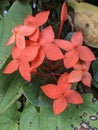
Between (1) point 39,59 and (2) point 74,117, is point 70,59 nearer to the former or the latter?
(1) point 39,59

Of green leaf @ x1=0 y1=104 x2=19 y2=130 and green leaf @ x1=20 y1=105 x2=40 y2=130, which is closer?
green leaf @ x1=20 y1=105 x2=40 y2=130

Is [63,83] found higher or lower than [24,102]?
higher

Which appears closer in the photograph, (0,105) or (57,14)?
(0,105)

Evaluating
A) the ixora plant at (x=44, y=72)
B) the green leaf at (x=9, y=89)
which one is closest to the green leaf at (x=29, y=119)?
the ixora plant at (x=44, y=72)

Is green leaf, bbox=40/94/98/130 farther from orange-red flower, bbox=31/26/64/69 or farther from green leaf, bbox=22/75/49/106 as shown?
orange-red flower, bbox=31/26/64/69

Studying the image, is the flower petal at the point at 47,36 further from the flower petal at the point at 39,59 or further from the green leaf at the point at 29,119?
the green leaf at the point at 29,119

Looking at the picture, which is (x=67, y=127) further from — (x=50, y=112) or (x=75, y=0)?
(x=75, y=0)

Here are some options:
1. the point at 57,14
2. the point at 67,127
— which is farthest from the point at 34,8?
the point at 67,127

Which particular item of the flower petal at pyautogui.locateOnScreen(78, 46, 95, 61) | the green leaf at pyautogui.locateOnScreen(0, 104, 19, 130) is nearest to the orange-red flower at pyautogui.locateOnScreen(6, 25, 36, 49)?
the flower petal at pyautogui.locateOnScreen(78, 46, 95, 61)

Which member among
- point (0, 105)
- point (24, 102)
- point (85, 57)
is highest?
point (85, 57)
